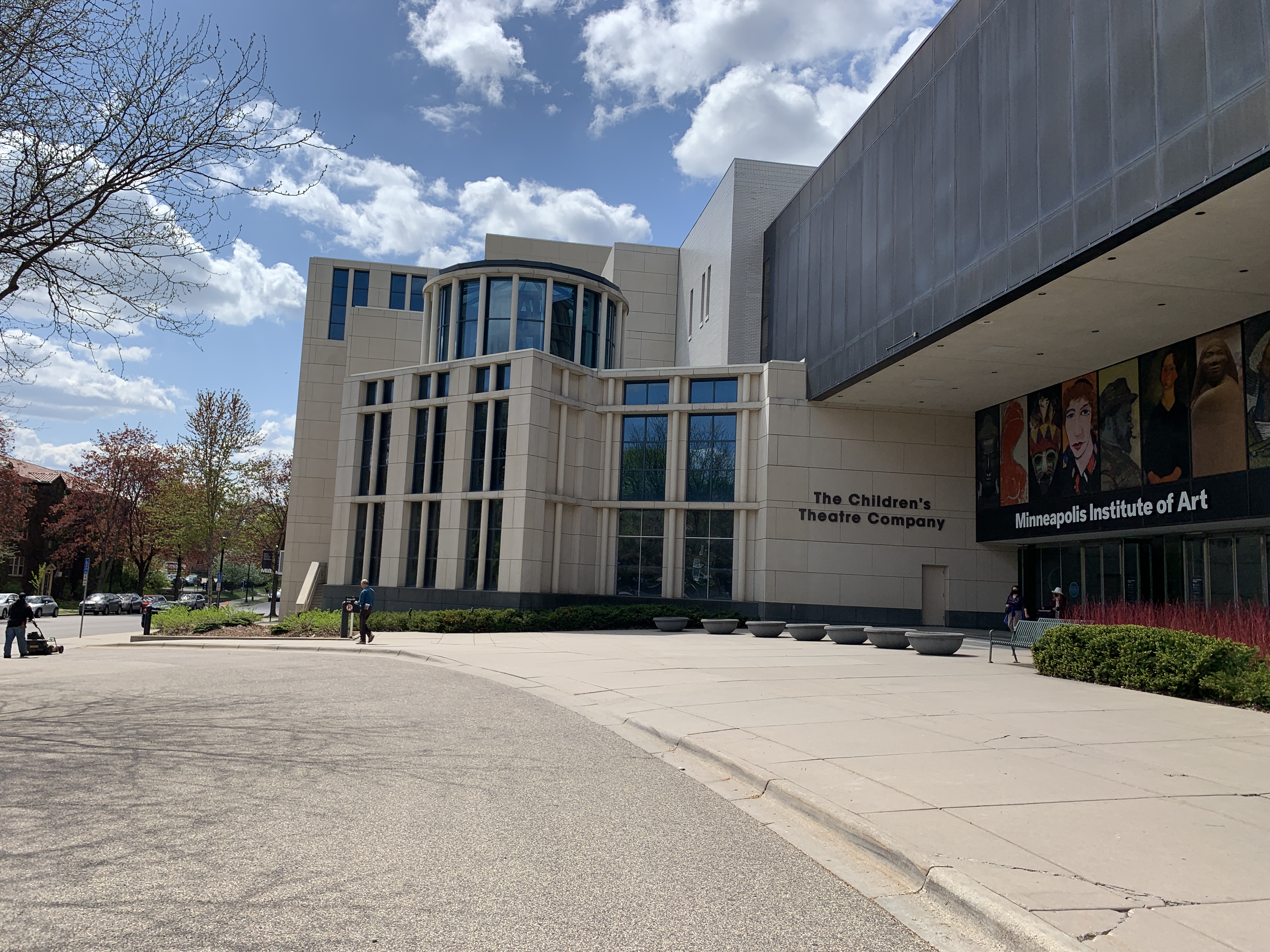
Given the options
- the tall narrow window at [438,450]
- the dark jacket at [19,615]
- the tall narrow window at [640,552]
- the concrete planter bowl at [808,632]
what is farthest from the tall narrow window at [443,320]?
the concrete planter bowl at [808,632]

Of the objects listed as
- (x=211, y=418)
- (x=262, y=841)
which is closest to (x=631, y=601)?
(x=211, y=418)

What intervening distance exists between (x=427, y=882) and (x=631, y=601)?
30.6m

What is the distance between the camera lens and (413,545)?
36656mm

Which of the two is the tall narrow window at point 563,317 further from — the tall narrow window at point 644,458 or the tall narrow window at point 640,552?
the tall narrow window at point 640,552

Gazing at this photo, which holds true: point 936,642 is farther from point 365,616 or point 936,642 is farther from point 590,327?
point 590,327

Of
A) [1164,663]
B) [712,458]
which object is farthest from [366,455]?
[1164,663]

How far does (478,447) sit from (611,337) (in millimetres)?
9175

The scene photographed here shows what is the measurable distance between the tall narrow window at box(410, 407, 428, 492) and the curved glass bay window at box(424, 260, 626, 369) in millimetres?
2701

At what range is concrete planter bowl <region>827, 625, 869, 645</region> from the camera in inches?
957

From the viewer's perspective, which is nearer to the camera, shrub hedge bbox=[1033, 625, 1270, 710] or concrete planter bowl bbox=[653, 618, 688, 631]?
shrub hedge bbox=[1033, 625, 1270, 710]

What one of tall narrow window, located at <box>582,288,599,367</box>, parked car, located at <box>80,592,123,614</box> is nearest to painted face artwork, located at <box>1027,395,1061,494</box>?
tall narrow window, located at <box>582,288,599,367</box>

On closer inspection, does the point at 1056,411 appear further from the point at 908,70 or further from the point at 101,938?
the point at 101,938

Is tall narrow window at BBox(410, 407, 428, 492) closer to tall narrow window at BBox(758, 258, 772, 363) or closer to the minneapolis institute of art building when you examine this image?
the minneapolis institute of art building

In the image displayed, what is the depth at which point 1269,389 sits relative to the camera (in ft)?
72.0
